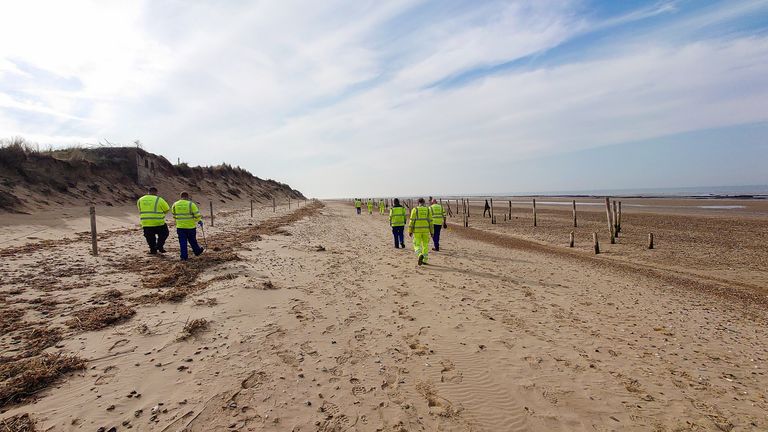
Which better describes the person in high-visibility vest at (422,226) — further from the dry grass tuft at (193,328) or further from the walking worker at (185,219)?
the dry grass tuft at (193,328)

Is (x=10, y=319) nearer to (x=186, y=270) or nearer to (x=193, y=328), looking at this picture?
(x=193, y=328)

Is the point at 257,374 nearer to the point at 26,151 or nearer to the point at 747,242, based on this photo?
the point at 747,242

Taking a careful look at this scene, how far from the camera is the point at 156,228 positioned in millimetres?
9789

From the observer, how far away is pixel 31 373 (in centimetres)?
335

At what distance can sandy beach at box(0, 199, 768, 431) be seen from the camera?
319 centimetres

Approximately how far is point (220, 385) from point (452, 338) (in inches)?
120

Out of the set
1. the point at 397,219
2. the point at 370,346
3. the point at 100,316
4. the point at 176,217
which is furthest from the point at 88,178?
the point at 370,346

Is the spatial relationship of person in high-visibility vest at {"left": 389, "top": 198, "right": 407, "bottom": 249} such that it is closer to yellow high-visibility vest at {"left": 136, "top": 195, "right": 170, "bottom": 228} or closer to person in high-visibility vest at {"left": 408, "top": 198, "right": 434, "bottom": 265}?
person in high-visibility vest at {"left": 408, "top": 198, "right": 434, "bottom": 265}

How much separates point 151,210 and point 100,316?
5.38m

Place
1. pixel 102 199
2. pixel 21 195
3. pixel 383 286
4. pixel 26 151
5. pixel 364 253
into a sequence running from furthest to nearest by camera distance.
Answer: pixel 102 199, pixel 26 151, pixel 21 195, pixel 364 253, pixel 383 286

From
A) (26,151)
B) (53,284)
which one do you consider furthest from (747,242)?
(26,151)

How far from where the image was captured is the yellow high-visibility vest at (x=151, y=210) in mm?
9453

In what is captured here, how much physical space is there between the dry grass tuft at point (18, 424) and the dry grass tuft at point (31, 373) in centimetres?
30

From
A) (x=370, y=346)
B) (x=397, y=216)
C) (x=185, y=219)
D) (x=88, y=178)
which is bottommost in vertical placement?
(x=370, y=346)
